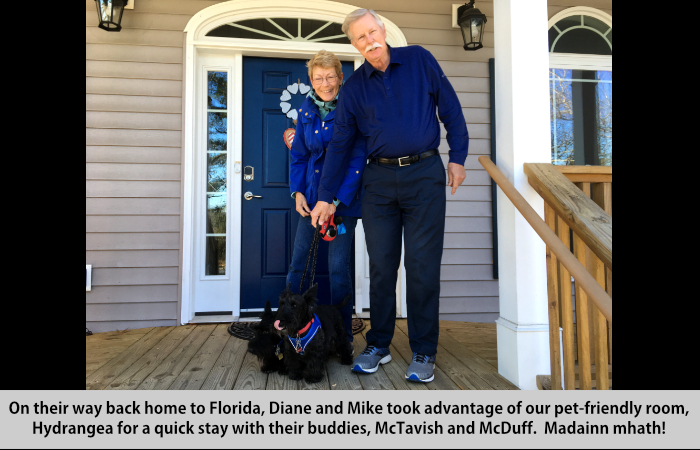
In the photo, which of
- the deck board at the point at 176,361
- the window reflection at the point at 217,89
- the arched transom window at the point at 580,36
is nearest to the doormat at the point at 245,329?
the deck board at the point at 176,361

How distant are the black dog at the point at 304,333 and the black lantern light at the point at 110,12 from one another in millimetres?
2418

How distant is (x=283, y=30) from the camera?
127 inches

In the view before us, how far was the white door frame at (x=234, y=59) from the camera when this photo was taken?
307cm

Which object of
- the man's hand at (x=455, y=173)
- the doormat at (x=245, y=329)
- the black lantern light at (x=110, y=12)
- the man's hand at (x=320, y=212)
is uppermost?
the black lantern light at (x=110, y=12)

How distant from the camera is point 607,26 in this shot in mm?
3621

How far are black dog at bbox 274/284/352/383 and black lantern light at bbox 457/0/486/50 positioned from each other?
241 cm

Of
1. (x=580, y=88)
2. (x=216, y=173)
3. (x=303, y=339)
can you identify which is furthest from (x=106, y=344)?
(x=580, y=88)

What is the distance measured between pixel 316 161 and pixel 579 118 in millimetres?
2598

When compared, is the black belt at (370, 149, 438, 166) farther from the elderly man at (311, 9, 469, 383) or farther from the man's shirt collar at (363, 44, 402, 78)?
the man's shirt collar at (363, 44, 402, 78)

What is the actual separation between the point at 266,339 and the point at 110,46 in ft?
8.15

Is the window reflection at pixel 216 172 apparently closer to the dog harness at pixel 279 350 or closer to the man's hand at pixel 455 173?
the dog harness at pixel 279 350

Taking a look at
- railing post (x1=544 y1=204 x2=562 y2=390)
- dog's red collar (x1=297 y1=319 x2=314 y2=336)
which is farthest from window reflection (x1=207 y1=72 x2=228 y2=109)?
railing post (x1=544 y1=204 x2=562 y2=390)
